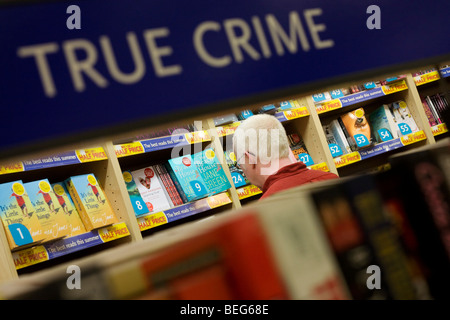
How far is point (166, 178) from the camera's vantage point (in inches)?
132

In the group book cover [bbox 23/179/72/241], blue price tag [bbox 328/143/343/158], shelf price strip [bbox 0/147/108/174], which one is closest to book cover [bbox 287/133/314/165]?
blue price tag [bbox 328/143/343/158]

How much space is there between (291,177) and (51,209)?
1.41 m

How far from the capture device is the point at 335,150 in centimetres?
399

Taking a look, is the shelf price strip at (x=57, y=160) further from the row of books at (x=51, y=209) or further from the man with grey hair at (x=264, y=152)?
the man with grey hair at (x=264, y=152)

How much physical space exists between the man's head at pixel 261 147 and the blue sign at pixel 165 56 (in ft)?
5.68

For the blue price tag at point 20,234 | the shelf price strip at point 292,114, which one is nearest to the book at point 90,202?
the blue price tag at point 20,234

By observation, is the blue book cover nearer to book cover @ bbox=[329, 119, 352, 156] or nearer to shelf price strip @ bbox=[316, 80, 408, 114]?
shelf price strip @ bbox=[316, 80, 408, 114]

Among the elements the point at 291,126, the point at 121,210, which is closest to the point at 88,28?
the point at 121,210

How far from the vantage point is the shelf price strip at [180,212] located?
2910 mm

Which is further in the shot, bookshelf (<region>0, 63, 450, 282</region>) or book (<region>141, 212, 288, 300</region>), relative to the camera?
bookshelf (<region>0, 63, 450, 282</region>)

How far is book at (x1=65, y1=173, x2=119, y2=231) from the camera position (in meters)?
2.70

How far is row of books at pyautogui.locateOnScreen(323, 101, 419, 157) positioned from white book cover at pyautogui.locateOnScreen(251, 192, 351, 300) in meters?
3.55

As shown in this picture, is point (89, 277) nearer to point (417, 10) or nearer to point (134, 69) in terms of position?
point (134, 69)
